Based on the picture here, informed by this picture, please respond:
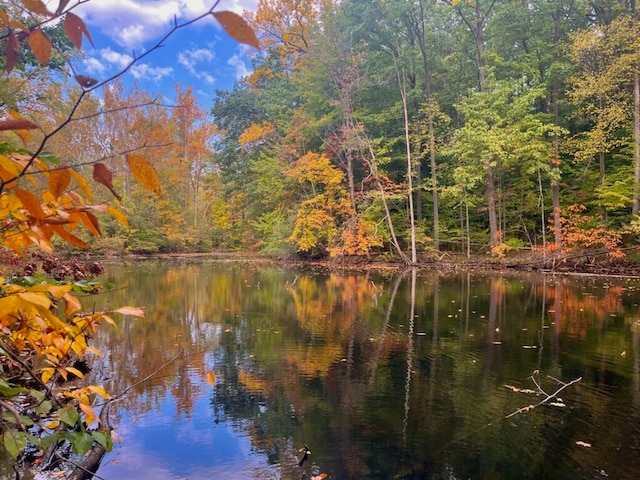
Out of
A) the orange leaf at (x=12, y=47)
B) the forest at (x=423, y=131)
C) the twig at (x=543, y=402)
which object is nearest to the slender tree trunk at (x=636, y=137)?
the forest at (x=423, y=131)

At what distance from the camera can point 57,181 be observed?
38.2 inches

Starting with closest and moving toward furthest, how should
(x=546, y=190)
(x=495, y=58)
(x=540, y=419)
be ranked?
(x=540, y=419) → (x=495, y=58) → (x=546, y=190)

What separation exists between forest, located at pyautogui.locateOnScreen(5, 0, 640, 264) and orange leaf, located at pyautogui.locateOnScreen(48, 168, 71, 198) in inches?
594

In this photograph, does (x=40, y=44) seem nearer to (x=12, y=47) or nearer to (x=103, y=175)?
(x=12, y=47)

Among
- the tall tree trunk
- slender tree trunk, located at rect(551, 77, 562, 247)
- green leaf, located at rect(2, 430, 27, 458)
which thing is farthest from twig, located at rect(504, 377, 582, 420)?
the tall tree trunk

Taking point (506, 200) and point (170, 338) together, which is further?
point (506, 200)

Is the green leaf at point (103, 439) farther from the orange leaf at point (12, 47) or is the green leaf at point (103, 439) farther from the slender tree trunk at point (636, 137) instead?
the slender tree trunk at point (636, 137)

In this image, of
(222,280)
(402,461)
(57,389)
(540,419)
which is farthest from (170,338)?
(222,280)

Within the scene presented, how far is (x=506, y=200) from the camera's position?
74.3 ft

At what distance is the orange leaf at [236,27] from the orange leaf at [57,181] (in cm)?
47

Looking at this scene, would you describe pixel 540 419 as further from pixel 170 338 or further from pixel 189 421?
pixel 170 338

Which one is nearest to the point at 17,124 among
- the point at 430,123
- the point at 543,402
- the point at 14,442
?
the point at 14,442

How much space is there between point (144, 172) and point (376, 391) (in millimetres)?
4389

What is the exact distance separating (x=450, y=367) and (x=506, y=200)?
18990 mm
